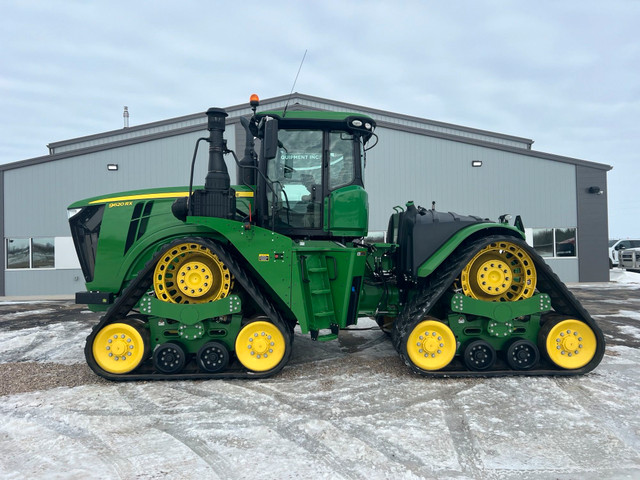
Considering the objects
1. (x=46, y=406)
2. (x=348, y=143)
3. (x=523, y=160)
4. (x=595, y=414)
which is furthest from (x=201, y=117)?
(x=595, y=414)

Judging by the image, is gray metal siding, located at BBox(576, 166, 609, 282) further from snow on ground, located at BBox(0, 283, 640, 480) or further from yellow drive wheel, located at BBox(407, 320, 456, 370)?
yellow drive wheel, located at BBox(407, 320, 456, 370)

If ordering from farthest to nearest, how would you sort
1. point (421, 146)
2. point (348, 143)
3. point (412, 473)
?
point (421, 146) < point (348, 143) < point (412, 473)

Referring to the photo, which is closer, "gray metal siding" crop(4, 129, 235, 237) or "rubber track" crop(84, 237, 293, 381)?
"rubber track" crop(84, 237, 293, 381)

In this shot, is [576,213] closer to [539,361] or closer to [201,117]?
[539,361]

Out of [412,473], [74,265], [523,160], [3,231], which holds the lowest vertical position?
[412,473]

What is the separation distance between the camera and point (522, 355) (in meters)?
4.68

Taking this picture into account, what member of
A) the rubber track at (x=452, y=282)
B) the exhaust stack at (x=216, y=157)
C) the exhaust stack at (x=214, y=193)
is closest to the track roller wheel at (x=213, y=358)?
the exhaust stack at (x=214, y=193)

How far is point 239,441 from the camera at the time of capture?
3.21 m

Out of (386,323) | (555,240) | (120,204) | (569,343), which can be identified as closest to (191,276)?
(120,204)

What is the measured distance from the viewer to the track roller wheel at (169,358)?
454 centimetres

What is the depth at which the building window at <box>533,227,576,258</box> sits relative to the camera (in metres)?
15.6

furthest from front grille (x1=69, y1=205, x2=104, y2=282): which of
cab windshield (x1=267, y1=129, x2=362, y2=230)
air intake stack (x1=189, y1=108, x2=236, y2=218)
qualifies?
cab windshield (x1=267, y1=129, x2=362, y2=230)

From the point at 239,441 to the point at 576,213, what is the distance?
1637cm

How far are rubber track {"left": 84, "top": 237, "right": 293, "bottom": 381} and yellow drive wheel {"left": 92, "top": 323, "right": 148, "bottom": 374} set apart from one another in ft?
0.17
